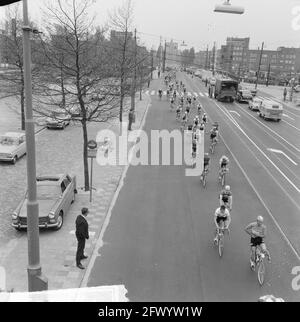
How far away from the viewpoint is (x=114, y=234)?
517 inches

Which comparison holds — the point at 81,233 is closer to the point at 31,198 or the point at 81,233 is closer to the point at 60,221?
the point at 31,198

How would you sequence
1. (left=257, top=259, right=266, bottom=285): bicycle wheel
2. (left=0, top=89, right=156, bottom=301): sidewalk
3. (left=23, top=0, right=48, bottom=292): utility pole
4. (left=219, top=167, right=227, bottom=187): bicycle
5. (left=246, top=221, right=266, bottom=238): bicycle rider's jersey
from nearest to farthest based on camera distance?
(left=23, top=0, right=48, bottom=292): utility pole → (left=0, top=89, right=156, bottom=301): sidewalk → (left=257, top=259, right=266, bottom=285): bicycle wheel → (left=246, top=221, right=266, bottom=238): bicycle rider's jersey → (left=219, top=167, right=227, bottom=187): bicycle

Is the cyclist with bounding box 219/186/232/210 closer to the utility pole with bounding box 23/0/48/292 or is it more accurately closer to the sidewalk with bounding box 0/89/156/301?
the sidewalk with bounding box 0/89/156/301

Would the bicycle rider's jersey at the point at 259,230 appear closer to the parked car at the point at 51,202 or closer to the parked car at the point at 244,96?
the parked car at the point at 51,202

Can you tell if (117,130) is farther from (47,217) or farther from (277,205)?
(47,217)

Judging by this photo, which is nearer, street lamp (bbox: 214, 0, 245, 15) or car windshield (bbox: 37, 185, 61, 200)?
street lamp (bbox: 214, 0, 245, 15)

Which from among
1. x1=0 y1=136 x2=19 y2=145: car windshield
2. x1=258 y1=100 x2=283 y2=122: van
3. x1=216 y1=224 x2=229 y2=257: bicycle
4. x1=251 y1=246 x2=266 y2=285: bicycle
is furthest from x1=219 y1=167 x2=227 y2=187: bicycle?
x1=258 y1=100 x2=283 y2=122: van

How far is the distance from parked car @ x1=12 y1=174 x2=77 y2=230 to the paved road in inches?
61.9

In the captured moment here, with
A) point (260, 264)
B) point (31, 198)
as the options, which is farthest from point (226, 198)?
point (31, 198)

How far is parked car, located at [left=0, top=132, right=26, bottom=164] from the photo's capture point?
2045 cm

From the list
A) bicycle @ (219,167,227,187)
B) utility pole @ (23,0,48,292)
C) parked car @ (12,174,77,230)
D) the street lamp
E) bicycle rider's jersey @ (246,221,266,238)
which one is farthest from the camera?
bicycle @ (219,167,227,187)

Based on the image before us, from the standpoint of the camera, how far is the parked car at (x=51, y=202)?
41.9 ft

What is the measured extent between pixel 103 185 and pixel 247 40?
552ft

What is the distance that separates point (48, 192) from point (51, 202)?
2.06ft
